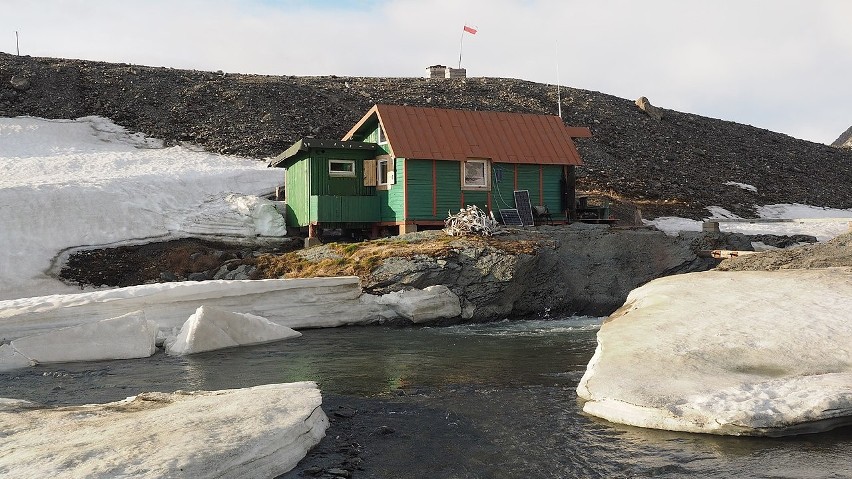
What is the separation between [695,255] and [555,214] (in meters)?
6.83

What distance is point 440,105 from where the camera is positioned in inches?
2055

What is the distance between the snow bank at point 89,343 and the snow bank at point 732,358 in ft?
28.5

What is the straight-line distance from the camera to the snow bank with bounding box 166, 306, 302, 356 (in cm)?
1462

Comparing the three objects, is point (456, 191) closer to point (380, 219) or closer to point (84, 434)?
point (380, 219)

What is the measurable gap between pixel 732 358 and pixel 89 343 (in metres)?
11.1

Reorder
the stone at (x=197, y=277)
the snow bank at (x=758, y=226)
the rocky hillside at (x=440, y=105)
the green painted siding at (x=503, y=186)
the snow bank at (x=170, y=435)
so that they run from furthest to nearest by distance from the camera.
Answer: the rocky hillside at (x=440, y=105) → the snow bank at (x=758, y=226) → the green painted siding at (x=503, y=186) → the stone at (x=197, y=277) → the snow bank at (x=170, y=435)

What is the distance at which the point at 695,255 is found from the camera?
22.2 m

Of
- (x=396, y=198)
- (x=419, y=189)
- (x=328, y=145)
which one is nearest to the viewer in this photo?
(x=419, y=189)

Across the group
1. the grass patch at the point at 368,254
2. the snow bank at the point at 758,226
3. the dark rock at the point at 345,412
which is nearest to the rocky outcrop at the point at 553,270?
the grass patch at the point at 368,254

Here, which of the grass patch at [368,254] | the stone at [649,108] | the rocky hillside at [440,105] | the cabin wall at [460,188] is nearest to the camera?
the grass patch at [368,254]

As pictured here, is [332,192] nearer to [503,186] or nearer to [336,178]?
[336,178]

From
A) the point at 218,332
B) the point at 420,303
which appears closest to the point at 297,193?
the point at 420,303

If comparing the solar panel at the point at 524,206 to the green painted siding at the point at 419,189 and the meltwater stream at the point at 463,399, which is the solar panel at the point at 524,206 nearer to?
the green painted siding at the point at 419,189

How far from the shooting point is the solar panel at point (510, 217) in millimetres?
26344
